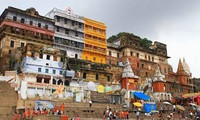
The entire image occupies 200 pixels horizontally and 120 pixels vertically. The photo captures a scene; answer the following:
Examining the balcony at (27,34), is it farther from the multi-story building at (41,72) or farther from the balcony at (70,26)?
the multi-story building at (41,72)

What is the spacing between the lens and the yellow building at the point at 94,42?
154 ft

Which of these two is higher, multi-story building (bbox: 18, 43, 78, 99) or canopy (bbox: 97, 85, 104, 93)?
multi-story building (bbox: 18, 43, 78, 99)

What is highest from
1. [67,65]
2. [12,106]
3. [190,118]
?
[67,65]

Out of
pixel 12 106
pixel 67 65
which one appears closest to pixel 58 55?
pixel 67 65

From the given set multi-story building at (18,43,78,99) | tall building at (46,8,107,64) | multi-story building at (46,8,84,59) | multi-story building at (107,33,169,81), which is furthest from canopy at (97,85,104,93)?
multi-story building at (107,33,169,81)

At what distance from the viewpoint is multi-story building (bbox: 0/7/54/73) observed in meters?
37.6

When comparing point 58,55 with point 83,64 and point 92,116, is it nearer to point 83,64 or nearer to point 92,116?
point 83,64

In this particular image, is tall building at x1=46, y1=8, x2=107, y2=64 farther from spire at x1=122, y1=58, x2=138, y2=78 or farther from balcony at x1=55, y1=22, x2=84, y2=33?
spire at x1=122, y1=58, x2=138, y2=78

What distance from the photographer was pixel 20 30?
3931cm

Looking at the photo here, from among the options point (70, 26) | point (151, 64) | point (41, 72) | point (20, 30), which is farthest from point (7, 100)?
point (151, 64)

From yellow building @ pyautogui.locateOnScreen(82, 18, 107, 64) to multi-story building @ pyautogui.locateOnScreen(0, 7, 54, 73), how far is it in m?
7.35

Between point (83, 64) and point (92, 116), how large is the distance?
45.2 ft

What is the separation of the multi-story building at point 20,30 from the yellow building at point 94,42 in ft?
24.1

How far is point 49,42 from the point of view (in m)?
41.7
